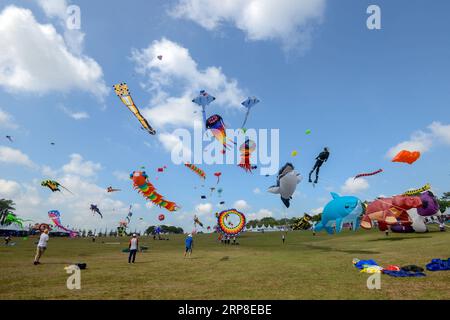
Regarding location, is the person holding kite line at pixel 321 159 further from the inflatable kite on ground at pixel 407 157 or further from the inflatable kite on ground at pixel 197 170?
the inflatable kite on ground at pixel 197 170

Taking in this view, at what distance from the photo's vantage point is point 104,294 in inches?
396

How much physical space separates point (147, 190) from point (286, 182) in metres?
33.0

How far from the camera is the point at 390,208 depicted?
36406mm

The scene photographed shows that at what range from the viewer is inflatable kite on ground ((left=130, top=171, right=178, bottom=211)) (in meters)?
56.5

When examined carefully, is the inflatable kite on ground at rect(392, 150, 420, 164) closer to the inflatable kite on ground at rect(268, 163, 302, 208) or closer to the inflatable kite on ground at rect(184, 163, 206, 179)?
the inflatable kite on ground at rect(268, 163, 302, 208)

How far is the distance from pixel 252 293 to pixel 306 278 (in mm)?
4011

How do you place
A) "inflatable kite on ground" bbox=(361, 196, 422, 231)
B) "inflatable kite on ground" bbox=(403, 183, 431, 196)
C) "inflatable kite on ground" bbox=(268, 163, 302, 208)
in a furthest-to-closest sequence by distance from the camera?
"inflatable kite on ground" bbox=(403, 183, 431, 196) < "inflatable kite on ground" bbox=(361, 196, 422, 231) < "inflatable kite on ground" bbox=(268, 163, 302, 208)

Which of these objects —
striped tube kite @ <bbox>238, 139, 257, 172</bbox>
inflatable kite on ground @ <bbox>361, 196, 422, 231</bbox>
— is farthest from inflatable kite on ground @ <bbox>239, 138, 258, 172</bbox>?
inflatable kite on ground @ <bbox>361, 196, 422, 231</bbox>

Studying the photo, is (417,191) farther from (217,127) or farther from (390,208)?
(217,127)

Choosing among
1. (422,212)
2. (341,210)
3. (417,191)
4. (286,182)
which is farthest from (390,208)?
(286,182)

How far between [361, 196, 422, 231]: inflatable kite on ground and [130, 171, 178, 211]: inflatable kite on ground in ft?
124
